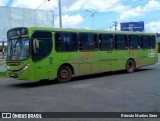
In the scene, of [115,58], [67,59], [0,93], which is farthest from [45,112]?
[115,58]

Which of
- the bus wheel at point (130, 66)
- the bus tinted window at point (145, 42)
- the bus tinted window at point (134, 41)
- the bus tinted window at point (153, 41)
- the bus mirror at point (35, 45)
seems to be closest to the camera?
the bus mirror at point (35, 45)

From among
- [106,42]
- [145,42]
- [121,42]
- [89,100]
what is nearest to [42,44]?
[106,42]

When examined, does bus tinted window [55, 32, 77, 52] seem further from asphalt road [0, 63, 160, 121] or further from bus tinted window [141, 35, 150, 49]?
bus tinted window [141, 35, 150, 49]

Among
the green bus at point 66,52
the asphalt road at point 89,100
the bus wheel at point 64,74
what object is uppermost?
the green bus at point 66,52

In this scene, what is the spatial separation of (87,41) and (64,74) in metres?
2.60

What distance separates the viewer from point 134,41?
2258cm

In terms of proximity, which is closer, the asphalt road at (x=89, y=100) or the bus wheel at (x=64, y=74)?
the asphalt road at (x=89, y=100)

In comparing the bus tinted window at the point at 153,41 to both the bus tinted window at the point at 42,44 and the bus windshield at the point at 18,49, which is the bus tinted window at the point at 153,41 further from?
the bus windshield at the point at 18,49

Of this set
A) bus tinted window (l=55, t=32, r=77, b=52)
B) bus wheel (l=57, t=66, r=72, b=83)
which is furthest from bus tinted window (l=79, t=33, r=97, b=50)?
bus wheel (l=57, t=66, r=72, b=83)

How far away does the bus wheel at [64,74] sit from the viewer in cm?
1730

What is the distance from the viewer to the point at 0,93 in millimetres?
13711

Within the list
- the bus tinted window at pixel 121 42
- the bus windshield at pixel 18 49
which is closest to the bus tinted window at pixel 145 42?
the bus tinted window at pixel 121 42

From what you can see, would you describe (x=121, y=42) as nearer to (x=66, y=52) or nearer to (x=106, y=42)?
(x=106, y=42)

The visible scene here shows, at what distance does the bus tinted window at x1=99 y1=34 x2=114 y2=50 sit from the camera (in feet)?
65.3
